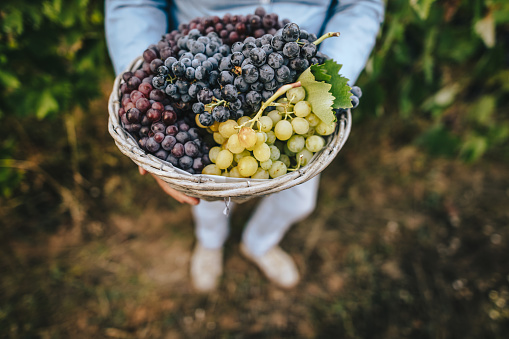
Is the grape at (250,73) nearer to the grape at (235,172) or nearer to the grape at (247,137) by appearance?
the grape at (247,137)

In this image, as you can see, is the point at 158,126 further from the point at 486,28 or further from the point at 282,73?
the point at 486,28

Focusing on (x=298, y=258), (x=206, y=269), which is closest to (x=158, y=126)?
(x=206, y=269)

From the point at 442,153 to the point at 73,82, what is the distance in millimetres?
2490

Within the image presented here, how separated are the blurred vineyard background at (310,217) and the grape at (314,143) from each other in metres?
0.92

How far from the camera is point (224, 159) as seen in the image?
89 cm

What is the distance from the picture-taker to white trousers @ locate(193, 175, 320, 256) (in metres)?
1.47

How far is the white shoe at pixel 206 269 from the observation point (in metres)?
1.87

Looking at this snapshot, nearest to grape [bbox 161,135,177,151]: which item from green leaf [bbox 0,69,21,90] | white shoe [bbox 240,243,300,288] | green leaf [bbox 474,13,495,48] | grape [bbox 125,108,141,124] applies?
grape [bbox 125,108,141,124]

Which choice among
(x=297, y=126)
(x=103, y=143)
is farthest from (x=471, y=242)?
(x=103, y=143)

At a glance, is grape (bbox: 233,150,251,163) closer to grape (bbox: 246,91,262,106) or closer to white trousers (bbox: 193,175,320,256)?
grape (bbox: 246,91,262,106)

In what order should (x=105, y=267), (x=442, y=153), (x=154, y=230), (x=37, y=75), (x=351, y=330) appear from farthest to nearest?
(x=442, y=153) < (x=154, y=230) < (x=105, y=267) < (x=351, y=330) < (x=37, y=75)

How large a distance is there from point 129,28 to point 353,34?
0.82 m

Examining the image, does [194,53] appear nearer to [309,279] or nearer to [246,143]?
[246,143]

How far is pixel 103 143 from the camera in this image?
2.19m
